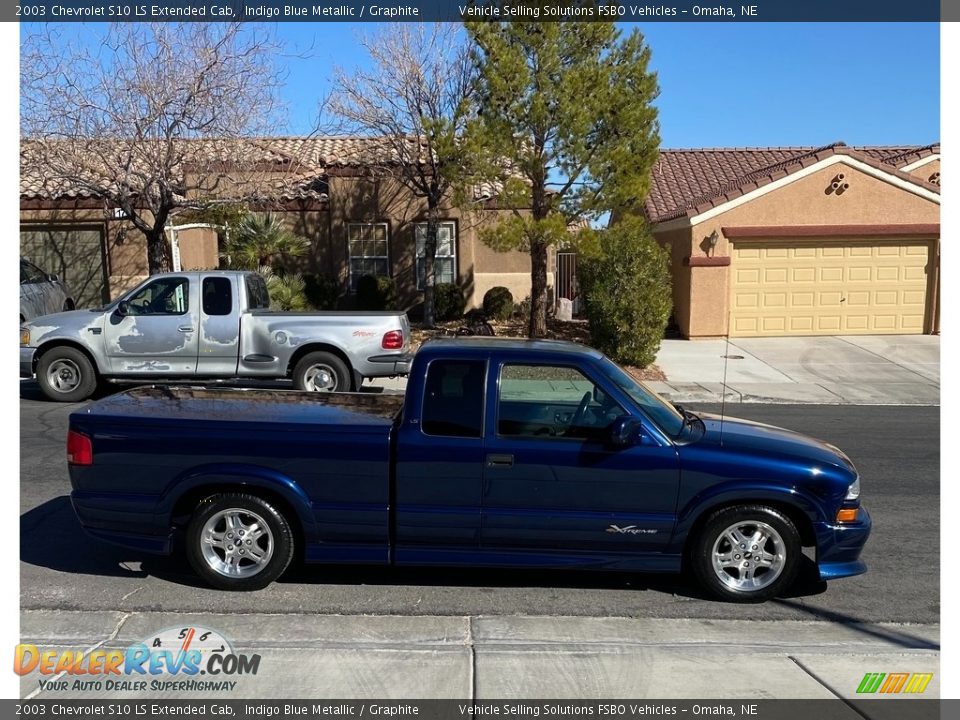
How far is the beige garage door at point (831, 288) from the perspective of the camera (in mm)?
19078

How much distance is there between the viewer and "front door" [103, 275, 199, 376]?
11.3 metres

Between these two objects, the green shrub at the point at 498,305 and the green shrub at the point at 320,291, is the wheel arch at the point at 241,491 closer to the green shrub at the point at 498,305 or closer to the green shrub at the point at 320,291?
the green shrub at the point at 320,291

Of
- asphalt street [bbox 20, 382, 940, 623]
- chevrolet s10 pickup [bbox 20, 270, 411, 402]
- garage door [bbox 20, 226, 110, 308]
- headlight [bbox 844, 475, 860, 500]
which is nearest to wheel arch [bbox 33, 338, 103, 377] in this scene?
chevrolet s10 pickup [bbox 20, 270, 411, 402]

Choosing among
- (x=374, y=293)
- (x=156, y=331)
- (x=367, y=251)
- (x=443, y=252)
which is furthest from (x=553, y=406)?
(x=367, y=251)

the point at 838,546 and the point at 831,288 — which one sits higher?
the point at 831,288

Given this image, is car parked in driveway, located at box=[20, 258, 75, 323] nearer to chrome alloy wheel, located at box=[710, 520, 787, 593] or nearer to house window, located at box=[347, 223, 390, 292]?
house window, located at box=[347, 223, 390, 292]

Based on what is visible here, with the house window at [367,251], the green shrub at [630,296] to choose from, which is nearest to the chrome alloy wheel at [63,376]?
the green shrub at [630,296]

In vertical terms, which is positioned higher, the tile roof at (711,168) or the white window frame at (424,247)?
the tile roof at (711,168)

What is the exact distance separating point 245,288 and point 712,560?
8425mm

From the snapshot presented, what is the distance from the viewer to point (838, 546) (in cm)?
511

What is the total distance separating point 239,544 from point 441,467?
145 centimetres

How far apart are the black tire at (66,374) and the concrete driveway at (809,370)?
904 centimetres

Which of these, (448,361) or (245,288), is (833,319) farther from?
(448,361)

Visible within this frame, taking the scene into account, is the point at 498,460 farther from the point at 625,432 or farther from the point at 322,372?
the point at 322,372
